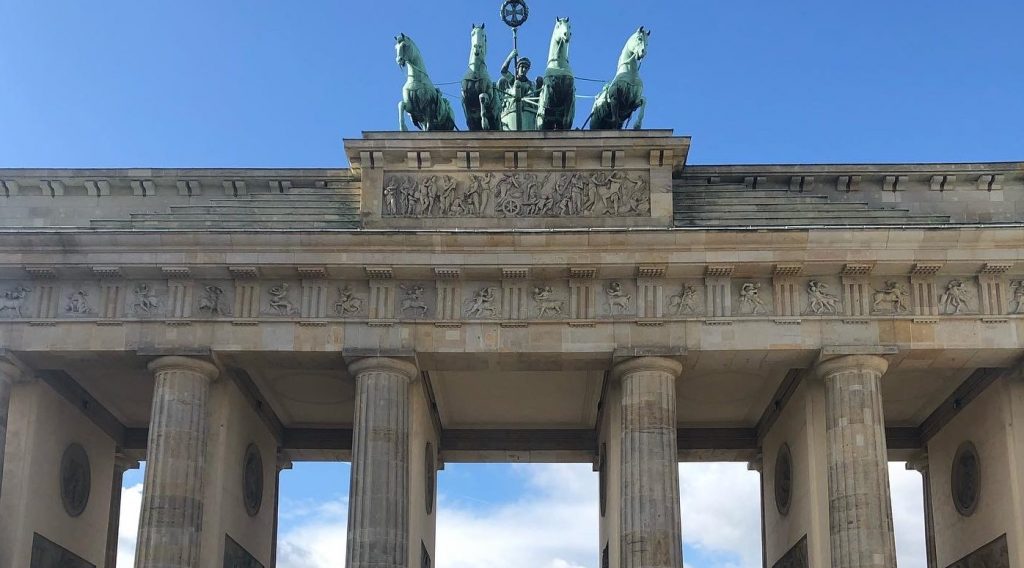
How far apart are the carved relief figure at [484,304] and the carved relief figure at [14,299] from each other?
10.2m

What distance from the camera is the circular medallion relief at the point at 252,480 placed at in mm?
32344

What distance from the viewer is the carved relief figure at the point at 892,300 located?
93.2ft

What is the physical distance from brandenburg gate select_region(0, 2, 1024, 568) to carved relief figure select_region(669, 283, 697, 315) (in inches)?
2.5

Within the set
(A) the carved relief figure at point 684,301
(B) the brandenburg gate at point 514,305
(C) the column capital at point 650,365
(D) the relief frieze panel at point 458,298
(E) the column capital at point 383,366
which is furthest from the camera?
(A) the carved relief figure at point 684,301

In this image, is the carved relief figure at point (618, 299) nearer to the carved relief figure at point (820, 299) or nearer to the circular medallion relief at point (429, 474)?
the carved relief figure at point (820, 299)

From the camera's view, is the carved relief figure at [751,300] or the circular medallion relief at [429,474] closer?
the carved relief figure at [751,300]

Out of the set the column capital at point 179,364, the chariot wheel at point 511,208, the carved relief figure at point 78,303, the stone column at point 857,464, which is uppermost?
the chariot wheel at point 511,208

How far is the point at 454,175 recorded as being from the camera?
30.0 m

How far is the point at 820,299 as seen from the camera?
2853 cm

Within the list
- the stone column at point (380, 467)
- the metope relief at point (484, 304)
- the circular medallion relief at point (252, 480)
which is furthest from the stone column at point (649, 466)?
the circular medallion relief at point (252, 480)

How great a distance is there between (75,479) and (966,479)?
2276cm

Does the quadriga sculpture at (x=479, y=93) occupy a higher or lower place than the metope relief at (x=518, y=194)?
higher

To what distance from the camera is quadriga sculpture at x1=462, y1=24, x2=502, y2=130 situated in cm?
3244

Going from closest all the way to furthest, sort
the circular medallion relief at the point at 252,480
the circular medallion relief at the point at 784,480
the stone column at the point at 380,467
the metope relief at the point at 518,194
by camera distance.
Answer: the stone column at the point at 380,467 < the metope relief at the point at 518,194 < the circular medallion relief at the point at 784,480 < the circular medallion relief at the point at 252,480
